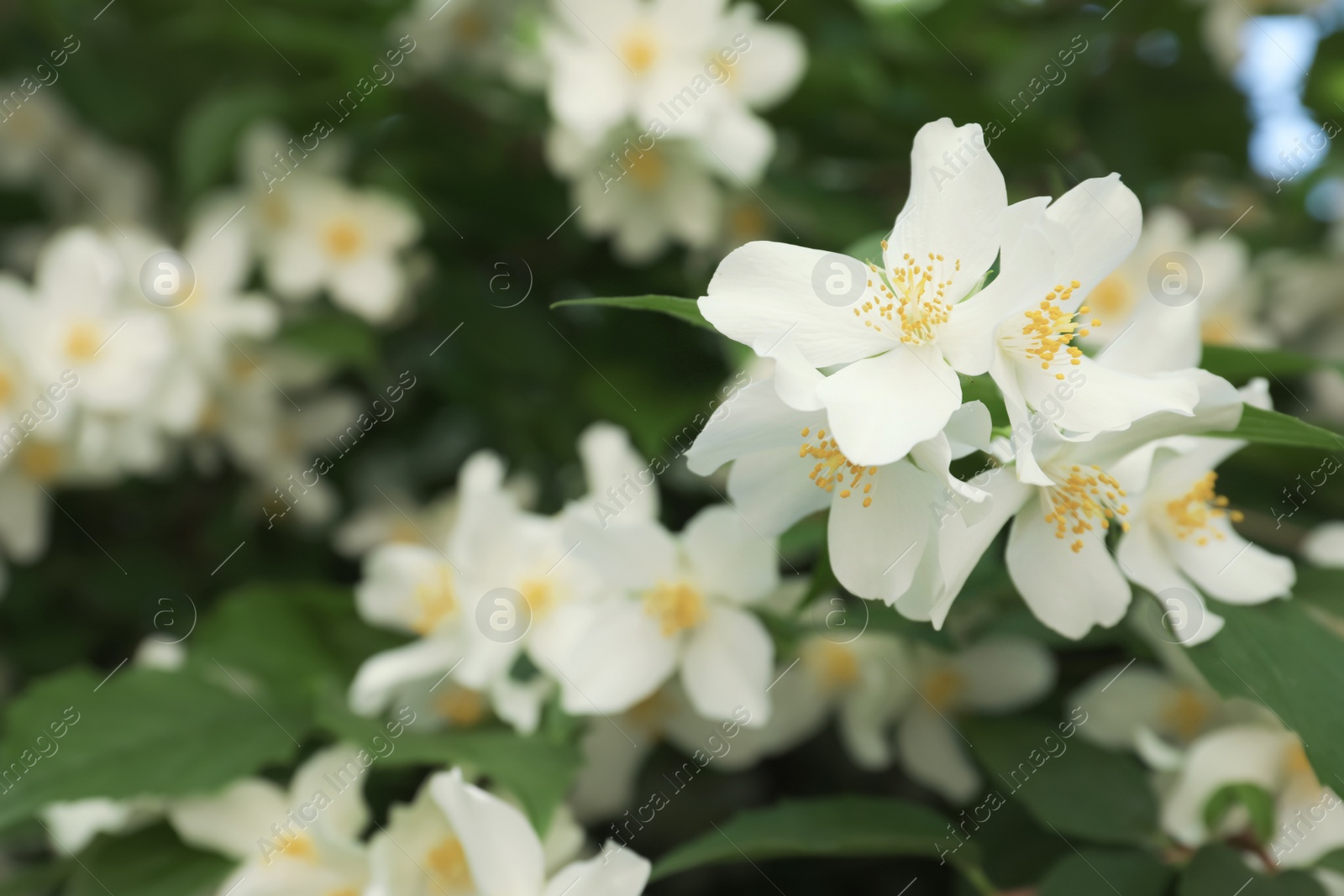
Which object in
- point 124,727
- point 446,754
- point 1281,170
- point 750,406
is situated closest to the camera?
point 750,406

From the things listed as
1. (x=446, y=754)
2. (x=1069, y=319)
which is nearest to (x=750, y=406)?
(x=1069, y=319)

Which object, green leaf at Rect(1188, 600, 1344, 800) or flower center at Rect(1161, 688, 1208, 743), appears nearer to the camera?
green leaf at Rect(1188, 600, 1344, 800)

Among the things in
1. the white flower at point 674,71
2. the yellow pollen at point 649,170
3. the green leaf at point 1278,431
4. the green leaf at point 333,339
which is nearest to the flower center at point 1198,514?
the green leaf at point 1278,431

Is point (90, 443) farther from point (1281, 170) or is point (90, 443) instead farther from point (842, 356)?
point (1281, 170)

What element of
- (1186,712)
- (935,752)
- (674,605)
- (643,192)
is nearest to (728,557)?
(674,605)

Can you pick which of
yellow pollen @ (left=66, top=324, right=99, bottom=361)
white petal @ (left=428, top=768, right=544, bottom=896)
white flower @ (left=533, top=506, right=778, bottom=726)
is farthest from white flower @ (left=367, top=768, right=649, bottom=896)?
yellow pollen @ (left=66, top=324, right=99, bottom=361)

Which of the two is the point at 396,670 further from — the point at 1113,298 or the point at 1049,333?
the point at 1113,298

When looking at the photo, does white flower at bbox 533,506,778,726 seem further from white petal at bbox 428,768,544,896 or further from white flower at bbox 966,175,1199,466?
white flower at bbox 966,175,1199,466
